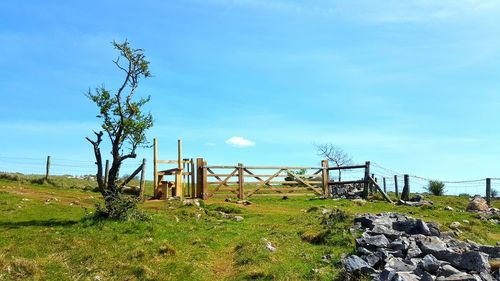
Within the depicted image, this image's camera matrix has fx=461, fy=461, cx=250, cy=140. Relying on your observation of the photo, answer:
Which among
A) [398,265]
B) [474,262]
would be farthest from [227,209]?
[474,262]

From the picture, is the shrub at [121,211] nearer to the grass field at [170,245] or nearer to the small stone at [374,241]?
the grass field at [170,245]

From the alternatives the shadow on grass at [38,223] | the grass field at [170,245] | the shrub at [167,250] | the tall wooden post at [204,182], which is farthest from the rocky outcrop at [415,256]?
the tall wooden post at [204,182]

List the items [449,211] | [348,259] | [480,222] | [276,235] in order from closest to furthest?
[348,259]
[276,235]
[480,222]
[449,211]

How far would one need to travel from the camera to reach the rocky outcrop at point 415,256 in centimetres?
1026

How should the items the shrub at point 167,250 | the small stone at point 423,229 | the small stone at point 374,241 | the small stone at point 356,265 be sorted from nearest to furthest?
1. the small stone at point 356,265
2. the small stone at point 374,241
3. the shrub at point 167,250
4. the small stone at point 423,229

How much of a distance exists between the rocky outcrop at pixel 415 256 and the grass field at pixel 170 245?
0.85m

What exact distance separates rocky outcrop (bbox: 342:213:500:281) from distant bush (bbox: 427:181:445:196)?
1300 inches

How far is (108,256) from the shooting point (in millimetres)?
13609

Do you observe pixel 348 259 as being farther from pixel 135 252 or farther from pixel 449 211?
pixel 449 211

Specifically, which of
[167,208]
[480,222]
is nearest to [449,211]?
[480,222]

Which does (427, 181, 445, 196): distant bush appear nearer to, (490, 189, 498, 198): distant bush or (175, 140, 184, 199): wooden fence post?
(490, 189, 498, 198): distant bush

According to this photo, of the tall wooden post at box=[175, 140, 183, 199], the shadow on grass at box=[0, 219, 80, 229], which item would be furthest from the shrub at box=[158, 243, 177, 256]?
the tall wooden post at box=[175, 140, 183, 199]

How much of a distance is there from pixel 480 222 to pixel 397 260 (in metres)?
12.7

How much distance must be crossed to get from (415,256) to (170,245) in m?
7.37
